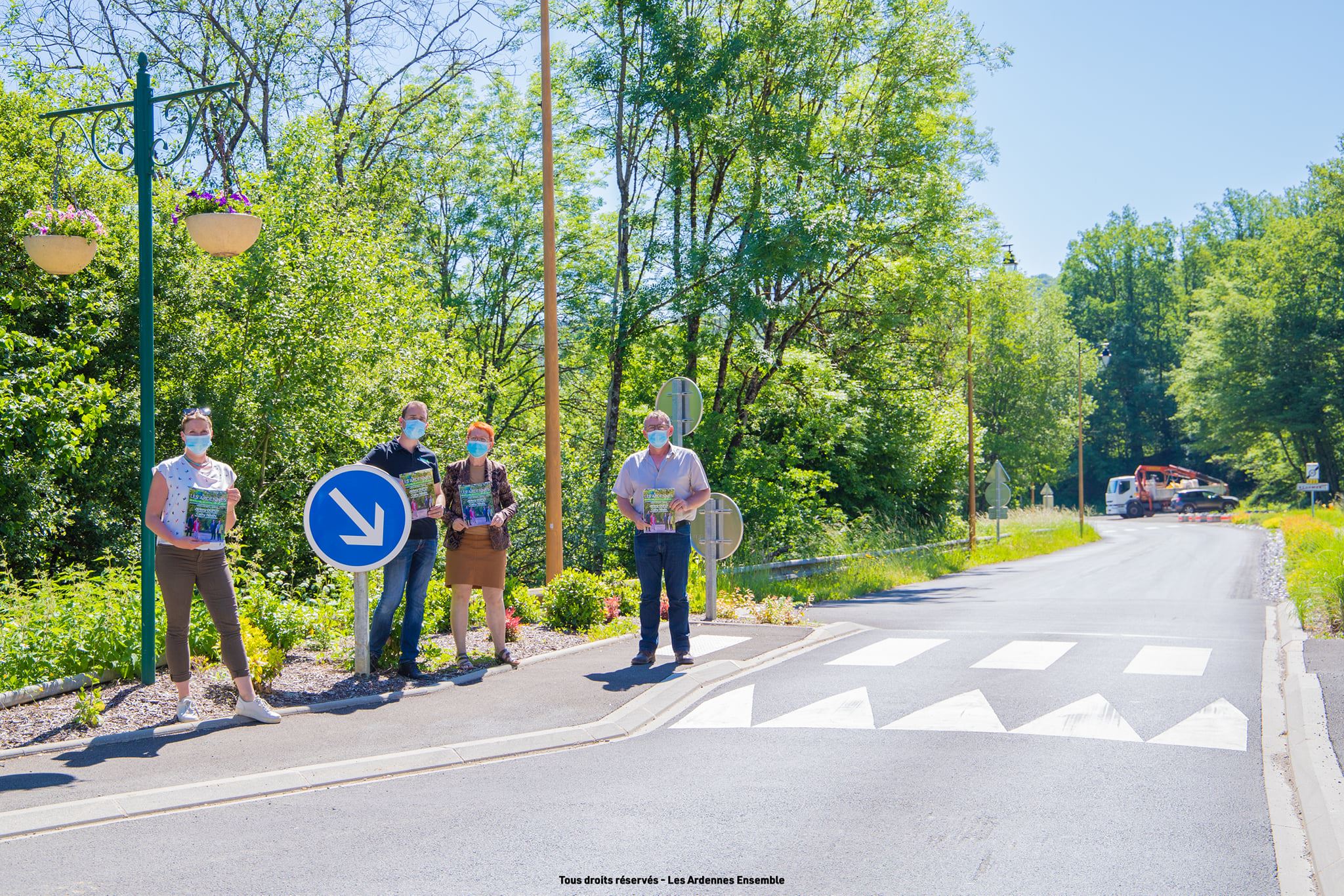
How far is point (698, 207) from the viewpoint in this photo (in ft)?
80.6

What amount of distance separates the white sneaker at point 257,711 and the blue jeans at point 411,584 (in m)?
1.41

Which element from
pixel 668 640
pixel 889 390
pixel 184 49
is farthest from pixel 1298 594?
pixel 184 49

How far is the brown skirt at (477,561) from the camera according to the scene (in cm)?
849

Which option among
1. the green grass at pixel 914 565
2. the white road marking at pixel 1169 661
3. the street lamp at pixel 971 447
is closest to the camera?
the white road marking at pixel 1169 661

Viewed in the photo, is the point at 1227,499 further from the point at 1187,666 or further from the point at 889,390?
the point at 1187,666

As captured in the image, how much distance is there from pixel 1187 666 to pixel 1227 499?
73.4 meters

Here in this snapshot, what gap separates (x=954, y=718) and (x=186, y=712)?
15.4ft

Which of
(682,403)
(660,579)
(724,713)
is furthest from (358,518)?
(682,403)

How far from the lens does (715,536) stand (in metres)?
11.9

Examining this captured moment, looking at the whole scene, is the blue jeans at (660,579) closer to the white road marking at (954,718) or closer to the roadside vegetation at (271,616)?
the roadside vegetation at (271,616)

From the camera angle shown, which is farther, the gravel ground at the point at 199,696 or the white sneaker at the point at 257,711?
the white sneaker at the point at 257,711

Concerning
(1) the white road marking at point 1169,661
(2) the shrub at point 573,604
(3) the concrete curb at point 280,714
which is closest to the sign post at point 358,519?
(3) the concrete curb at point 280,714

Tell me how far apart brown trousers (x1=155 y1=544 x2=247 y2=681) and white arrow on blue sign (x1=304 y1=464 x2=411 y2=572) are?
2.94ft

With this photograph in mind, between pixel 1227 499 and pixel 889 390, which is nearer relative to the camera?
pixel 889 390
